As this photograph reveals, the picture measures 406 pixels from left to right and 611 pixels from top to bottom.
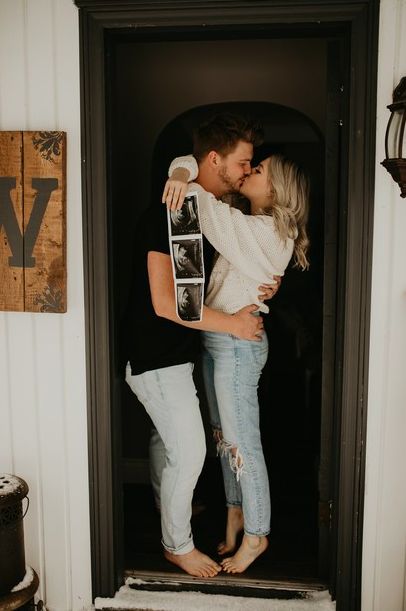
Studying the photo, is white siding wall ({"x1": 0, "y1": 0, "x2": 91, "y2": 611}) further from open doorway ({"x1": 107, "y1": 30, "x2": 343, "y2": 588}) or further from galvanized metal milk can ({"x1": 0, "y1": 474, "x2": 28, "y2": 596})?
open doorway ({"x1": 107, "y1": 30, "x2": 343, "y2": 588})

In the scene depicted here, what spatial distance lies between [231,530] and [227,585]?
0.93 feet

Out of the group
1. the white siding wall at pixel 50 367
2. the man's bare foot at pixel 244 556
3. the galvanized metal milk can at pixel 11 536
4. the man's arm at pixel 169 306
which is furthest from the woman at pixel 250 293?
the galvanized metal milk can at pixel 11 536

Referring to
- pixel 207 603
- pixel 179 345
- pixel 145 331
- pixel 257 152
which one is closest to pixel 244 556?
pixel 207 603

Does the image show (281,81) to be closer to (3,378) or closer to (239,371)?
(239,371)

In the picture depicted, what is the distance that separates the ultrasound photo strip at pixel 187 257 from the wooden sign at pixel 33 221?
439 millimetres

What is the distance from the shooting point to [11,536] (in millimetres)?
2400

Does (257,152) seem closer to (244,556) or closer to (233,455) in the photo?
(233,455)

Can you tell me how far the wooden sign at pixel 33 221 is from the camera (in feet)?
8.03

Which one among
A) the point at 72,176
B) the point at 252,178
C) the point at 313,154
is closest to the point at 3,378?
the point at 72,176

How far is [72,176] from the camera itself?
2.48 metres

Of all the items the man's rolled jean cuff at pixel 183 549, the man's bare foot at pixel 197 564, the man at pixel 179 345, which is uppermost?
the man at pixel 179 345

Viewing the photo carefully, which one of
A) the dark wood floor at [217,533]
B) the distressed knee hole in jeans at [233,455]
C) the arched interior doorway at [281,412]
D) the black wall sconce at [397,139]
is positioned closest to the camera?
the black wall sconce at [397,139]

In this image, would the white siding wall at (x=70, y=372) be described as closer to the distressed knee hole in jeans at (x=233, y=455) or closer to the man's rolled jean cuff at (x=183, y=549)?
the man's rolled jean cuff at (x=183, y=549)

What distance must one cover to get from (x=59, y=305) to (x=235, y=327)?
2.36 feet
